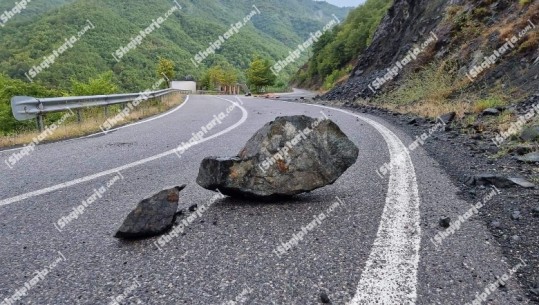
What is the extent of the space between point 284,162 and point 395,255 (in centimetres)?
132

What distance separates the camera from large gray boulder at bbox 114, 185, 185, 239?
2.52 meters

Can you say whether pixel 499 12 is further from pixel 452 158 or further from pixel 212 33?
pixel 212 33

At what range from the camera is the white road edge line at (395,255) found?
1815 mm

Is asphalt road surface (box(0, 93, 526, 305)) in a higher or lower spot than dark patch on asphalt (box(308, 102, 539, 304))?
lower

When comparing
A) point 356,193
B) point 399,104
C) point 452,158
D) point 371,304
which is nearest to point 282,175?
point 356,193

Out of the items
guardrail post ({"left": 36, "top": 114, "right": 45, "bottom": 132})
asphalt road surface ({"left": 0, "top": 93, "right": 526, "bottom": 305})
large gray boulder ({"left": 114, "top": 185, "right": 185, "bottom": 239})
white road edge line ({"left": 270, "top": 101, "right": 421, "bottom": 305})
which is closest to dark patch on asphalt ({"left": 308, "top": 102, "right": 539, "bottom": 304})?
asphalt road surface ({"left": 0, "top": 93, "right": 526, "bottom": 305})

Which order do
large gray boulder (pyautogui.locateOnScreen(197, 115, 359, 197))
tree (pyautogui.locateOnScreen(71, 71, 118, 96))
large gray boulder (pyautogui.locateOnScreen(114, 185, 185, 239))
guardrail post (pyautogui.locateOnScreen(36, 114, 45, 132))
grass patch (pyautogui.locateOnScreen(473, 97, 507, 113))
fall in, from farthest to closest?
tree (pyautogui.locateOnScreen(71, 71, 118, 96)), grass patch (pyautogui.locateOnScreen(473, 97, 507, 113)), guardrail post (pyautogui.locateOnScreen(36, 114, 45, 132)), large gray boulder (pyautogui.locateOnScreen(197, 115, 359, 197)), large gray boulder (pyautogui.locateOnScreen(114, 185, 185, 239))

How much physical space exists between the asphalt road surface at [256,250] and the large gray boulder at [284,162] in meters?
0.15

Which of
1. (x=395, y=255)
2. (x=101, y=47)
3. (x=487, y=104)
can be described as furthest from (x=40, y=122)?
(x=101, y=47)

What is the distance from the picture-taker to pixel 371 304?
174cm

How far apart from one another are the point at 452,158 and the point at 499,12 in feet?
42.9

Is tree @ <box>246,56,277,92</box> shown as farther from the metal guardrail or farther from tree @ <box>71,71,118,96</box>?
the metal guardrail

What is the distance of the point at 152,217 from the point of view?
260 cm

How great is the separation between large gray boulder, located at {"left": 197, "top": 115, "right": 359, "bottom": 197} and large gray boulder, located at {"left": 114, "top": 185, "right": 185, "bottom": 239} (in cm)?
52
